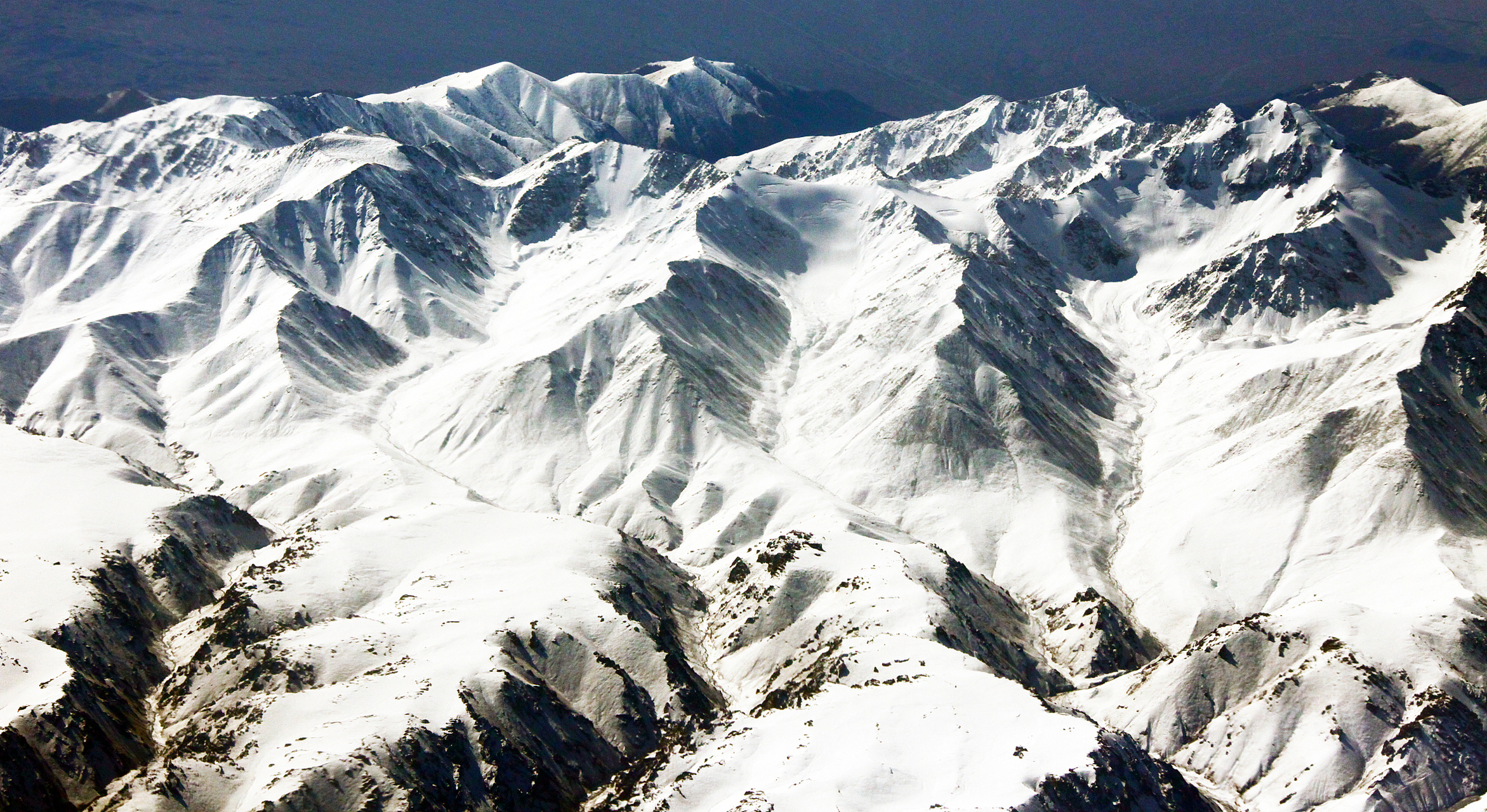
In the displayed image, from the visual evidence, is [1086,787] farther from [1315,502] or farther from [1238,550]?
[1315,502]

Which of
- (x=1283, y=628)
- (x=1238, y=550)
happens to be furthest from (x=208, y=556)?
(x=1238, y=550)

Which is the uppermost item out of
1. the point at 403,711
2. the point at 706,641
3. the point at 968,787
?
the point at 403,711

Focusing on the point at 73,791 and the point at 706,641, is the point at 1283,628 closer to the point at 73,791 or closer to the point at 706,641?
the point at 706,641

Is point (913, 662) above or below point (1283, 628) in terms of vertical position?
above

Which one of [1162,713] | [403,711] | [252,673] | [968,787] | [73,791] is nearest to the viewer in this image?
[968,787]

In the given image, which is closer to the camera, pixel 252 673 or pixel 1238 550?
pixel 252 673

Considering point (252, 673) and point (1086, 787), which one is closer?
point (1086, 787)

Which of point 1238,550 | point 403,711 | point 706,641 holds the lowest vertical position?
point 1238,550

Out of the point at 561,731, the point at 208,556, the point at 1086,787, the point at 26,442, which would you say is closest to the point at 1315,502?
the point at 1086,787

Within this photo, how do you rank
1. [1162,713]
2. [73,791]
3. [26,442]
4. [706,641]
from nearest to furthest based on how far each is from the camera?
[73,791] < [1162,713] < [706,641] < [26,442]
